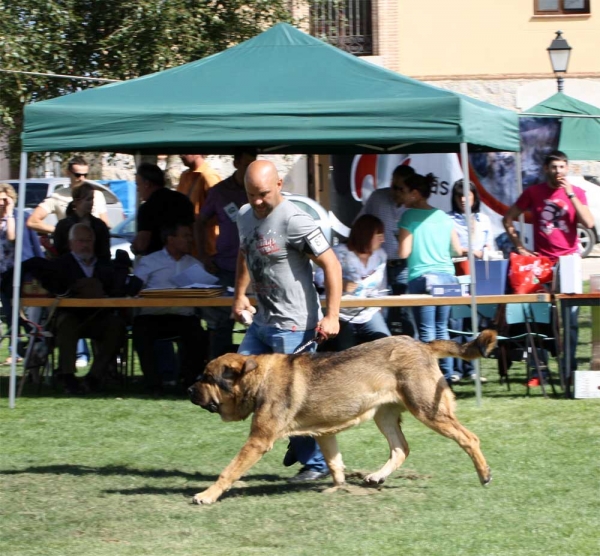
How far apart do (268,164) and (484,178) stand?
1067cm

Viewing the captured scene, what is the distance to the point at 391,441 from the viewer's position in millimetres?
6637

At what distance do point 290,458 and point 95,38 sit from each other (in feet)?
32.9

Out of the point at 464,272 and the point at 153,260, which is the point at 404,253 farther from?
the point at 153,260

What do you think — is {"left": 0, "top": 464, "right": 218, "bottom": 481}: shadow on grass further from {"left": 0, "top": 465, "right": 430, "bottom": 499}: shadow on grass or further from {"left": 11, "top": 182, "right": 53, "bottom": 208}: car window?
{"left": 11, "top": 182, "right": 53, "bottom": 208}: car window

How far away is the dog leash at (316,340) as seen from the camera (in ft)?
20.4

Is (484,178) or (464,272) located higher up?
(484,178)

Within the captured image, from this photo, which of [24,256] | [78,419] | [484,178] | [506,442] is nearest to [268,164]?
[506,442]

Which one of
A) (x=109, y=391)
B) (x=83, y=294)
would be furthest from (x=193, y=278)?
(x=109, y=391)

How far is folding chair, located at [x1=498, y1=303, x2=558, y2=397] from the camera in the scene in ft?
31.5

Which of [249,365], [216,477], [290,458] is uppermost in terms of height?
[249,365]

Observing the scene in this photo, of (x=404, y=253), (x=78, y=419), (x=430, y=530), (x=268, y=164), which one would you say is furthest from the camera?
(x=404, y=253)

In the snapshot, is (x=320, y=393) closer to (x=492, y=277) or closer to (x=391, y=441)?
(x=391, y=441)

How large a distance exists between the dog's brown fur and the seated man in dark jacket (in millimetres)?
3748

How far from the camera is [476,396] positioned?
9242mm
